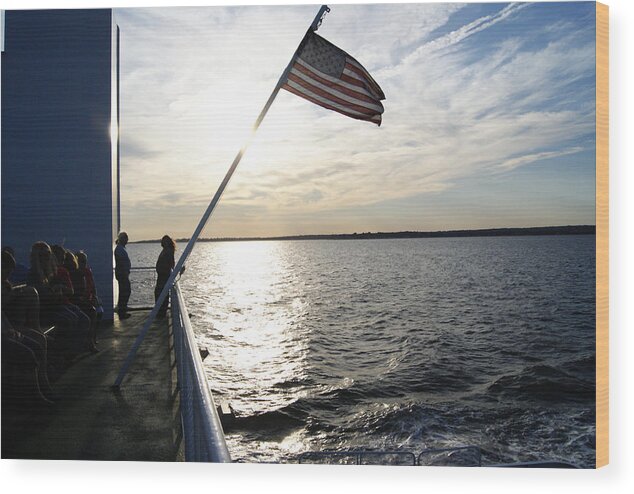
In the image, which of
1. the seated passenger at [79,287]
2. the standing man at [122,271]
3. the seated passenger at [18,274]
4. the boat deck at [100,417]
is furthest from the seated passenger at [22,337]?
the standing man at [122,271]

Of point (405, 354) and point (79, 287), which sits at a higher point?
point (79, 287)

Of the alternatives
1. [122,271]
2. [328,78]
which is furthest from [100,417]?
[328,78]

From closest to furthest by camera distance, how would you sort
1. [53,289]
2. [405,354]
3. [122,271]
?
[53,289], [122,271], [405,354]

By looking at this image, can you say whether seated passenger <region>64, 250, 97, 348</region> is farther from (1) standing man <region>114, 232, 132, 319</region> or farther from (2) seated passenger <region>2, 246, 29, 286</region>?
(1) standing man <region>114, 232, 132, 319</region>

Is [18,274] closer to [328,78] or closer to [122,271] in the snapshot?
[122,271]

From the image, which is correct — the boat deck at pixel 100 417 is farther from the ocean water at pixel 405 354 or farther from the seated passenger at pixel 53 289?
the ocean water at pixel 405 354

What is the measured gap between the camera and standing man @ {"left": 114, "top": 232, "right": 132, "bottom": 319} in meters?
3.98

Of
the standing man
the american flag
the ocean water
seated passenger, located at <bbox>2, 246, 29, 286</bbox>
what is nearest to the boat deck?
seated passenger, located at <bbox>2, 246, 29, 286</bbox>

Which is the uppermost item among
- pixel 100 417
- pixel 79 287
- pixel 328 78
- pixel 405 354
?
pixel 328 78

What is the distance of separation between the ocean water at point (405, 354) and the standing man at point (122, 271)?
12cm

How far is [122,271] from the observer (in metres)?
4.07

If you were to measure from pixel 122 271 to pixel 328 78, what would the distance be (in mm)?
2321

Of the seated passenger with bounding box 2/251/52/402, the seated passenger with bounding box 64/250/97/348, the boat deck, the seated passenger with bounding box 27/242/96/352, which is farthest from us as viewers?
the seated passenger with bounding box 64/250/97/348

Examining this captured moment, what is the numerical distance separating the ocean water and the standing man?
12cm
